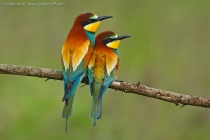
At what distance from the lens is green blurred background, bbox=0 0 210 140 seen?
4.68m

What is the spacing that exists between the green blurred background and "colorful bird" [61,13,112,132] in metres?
1.23

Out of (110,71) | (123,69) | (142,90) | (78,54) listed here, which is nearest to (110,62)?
(110,71)

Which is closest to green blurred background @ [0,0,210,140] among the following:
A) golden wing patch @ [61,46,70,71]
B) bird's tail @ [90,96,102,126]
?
bird's tail @ [90,96,102,126]

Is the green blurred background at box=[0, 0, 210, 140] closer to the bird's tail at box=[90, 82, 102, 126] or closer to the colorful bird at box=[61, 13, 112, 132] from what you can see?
the bird's tail at box=[90, 82, 102, 126]

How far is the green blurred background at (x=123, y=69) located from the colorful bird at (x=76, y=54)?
1232 mm

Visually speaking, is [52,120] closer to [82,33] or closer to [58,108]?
[58,108]

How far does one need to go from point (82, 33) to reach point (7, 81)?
175 centimetres

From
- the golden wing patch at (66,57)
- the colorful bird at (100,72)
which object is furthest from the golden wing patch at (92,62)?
the golden wing patch at (66,57)

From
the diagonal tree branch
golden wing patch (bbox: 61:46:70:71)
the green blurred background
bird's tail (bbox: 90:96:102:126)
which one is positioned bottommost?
the green blurred background

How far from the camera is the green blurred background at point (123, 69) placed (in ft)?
15.4

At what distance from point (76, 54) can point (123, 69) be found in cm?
191

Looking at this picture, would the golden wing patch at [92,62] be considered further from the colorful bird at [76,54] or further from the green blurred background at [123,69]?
the green blurred background at [123,69]

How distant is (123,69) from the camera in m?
5.26

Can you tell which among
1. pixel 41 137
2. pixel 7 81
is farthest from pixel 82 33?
pixel 7 81
